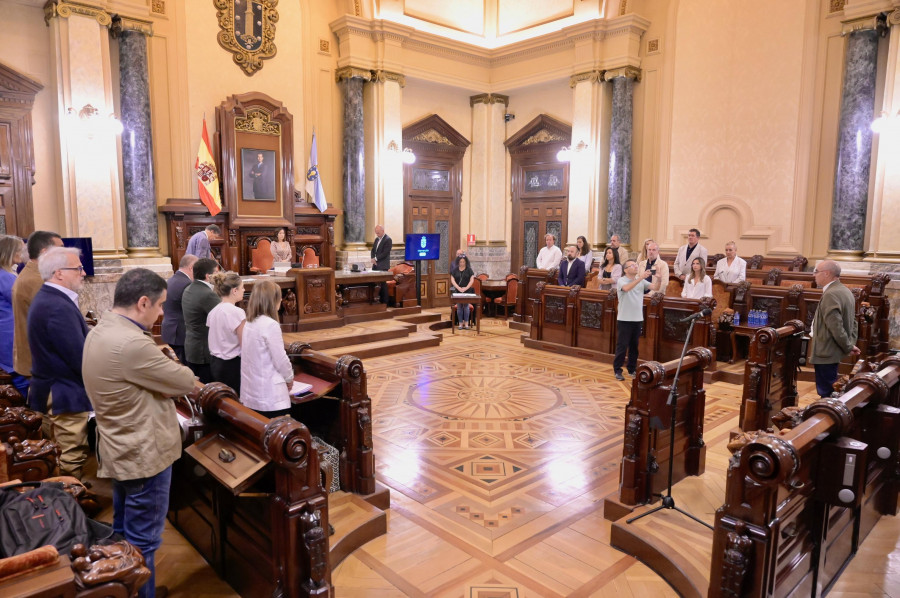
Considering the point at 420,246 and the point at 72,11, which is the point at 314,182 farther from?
the point at 72,11

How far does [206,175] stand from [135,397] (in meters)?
8.01

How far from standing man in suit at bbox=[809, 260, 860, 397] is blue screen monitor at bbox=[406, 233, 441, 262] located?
682 centimetres

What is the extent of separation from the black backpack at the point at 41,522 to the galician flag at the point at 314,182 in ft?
29.5

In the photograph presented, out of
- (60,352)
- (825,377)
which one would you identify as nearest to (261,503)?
(60,352)

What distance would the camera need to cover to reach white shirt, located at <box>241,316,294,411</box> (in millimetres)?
3525

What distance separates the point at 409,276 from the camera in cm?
1081

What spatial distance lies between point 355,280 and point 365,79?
4.34 metres

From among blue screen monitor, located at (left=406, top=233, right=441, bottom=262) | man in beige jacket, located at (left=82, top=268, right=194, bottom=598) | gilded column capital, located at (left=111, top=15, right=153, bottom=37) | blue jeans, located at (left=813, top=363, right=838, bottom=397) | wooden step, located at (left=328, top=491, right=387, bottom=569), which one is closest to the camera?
man in beige jacket, located at (left=82, top=268, right=194, bottom=598)

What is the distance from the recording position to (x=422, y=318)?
1064 centimetres

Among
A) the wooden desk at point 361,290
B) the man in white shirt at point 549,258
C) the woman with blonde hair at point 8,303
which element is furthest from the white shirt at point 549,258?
the woman with blonde hair at point 8,303

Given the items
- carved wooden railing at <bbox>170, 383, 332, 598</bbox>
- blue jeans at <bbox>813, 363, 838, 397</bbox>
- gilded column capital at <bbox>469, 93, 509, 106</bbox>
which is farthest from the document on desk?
gilded column capital at <bbox>469, 93, 509, 106</bbox>

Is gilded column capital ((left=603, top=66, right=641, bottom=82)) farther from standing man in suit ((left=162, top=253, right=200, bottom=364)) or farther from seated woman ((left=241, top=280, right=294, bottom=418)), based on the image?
seated woman ((left=241, top=280, right=294, bottom=418))

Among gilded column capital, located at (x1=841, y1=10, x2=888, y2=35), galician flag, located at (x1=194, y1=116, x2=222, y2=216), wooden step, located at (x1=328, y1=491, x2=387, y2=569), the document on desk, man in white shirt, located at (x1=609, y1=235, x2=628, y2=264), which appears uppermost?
gilded column capital, located at (x1=841, y1=10, x2=888, y2=35)

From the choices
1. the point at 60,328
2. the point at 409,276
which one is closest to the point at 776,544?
the point at 60,328
